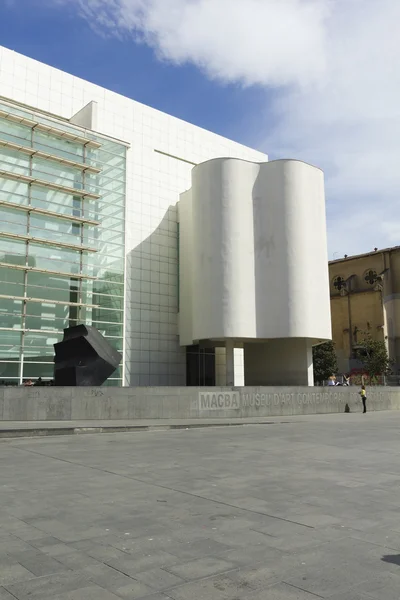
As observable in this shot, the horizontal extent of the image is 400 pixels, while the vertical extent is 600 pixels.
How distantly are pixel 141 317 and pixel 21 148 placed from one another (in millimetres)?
14516

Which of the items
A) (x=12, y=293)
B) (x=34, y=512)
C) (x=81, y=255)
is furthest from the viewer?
(x=81, y=255)

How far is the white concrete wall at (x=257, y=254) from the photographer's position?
37000 mm

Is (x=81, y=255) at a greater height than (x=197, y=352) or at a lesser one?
greater

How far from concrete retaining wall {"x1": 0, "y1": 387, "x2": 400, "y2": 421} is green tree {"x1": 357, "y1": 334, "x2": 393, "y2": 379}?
1083 inches

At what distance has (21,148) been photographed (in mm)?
33625

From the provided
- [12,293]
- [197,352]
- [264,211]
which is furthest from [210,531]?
[197,352]

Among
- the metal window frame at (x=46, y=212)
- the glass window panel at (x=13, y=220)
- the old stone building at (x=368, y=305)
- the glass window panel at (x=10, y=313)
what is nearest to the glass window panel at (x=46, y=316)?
the glass window panel at (x=10, y=313)

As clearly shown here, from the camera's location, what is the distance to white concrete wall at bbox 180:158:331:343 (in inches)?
1457

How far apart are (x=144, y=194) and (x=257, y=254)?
10.6 meters

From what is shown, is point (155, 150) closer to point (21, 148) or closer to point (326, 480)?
point (21, 148)

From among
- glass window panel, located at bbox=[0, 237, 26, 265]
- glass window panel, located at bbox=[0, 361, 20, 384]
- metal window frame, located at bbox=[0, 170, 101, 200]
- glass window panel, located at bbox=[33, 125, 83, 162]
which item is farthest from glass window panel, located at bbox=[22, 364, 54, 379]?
glass window panel, located at bbox=[33, 125, 83, 162]

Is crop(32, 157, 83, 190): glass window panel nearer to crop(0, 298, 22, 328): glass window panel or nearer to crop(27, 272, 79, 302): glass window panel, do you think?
crop(27, 272, 79, 302): glass window panel

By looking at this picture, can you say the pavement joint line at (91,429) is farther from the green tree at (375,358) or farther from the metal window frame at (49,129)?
the green tree at (375,358)

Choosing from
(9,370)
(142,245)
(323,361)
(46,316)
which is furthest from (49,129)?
(323,361)
